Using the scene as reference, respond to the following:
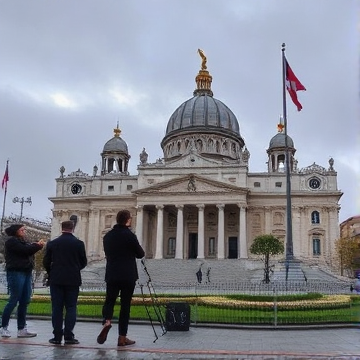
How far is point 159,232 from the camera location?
68.8 m

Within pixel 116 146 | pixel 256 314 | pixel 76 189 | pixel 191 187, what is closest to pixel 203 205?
pixel 191 187

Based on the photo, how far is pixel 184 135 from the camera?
84.6 meters

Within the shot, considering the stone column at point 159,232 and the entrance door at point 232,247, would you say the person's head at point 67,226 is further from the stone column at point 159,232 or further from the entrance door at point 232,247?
the entrance door at point 232,247

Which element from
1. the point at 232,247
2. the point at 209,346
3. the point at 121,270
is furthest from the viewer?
the point at 232,247

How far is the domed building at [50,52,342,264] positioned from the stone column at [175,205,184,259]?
128 millimetres

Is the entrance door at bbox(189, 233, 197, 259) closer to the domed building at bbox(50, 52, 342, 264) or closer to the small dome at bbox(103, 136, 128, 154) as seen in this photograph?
the domed building at bbox(50, 52, 342, 264)

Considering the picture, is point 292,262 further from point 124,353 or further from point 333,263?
point 333,263

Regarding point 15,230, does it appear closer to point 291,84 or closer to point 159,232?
point 291,84

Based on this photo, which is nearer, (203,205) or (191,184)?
(203,205)

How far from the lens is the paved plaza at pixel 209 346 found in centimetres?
896

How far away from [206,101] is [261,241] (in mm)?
40033

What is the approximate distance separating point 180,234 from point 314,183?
19374 mm

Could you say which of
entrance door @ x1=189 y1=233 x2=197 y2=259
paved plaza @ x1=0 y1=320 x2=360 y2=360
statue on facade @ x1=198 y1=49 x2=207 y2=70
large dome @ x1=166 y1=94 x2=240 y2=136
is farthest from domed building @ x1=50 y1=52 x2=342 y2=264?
paved plaza @ x1=0 y1=320 x2=360 y2=360

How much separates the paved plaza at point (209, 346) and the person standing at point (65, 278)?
438mm
